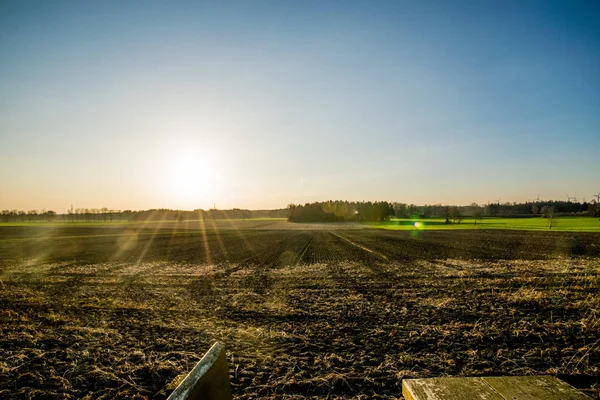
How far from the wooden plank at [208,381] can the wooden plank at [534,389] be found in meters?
1.86

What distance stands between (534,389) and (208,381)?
220 centimetres

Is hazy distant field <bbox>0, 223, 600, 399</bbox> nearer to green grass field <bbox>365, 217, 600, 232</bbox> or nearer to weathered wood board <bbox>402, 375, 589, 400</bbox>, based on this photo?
weathered wood board <bbox>402, 375, 589, 400</bbox>

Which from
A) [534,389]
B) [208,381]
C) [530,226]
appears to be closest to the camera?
[208,381]

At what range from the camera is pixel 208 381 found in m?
1.66

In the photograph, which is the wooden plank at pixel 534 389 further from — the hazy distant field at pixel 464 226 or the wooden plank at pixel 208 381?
the hazy distant field at pixel 464 226

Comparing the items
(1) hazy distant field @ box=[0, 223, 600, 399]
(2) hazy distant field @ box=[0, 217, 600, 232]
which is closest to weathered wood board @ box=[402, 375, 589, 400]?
(1) hazy distant field @ box=[0, 223, 600, 399]

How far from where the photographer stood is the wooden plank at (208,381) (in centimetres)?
146

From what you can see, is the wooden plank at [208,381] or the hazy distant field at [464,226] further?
the hazy distant field at [464,226]

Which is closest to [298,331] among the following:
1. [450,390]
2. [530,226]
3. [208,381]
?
[450,390]

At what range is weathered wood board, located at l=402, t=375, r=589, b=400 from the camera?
2.00 metres

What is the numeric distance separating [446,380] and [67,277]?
19368 mm

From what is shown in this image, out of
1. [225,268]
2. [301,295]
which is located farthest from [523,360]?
[225,268]

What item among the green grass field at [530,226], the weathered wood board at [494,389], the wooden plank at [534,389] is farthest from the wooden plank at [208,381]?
the green grass field at [530,226]

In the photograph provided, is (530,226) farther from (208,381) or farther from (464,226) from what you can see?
(208,381)
